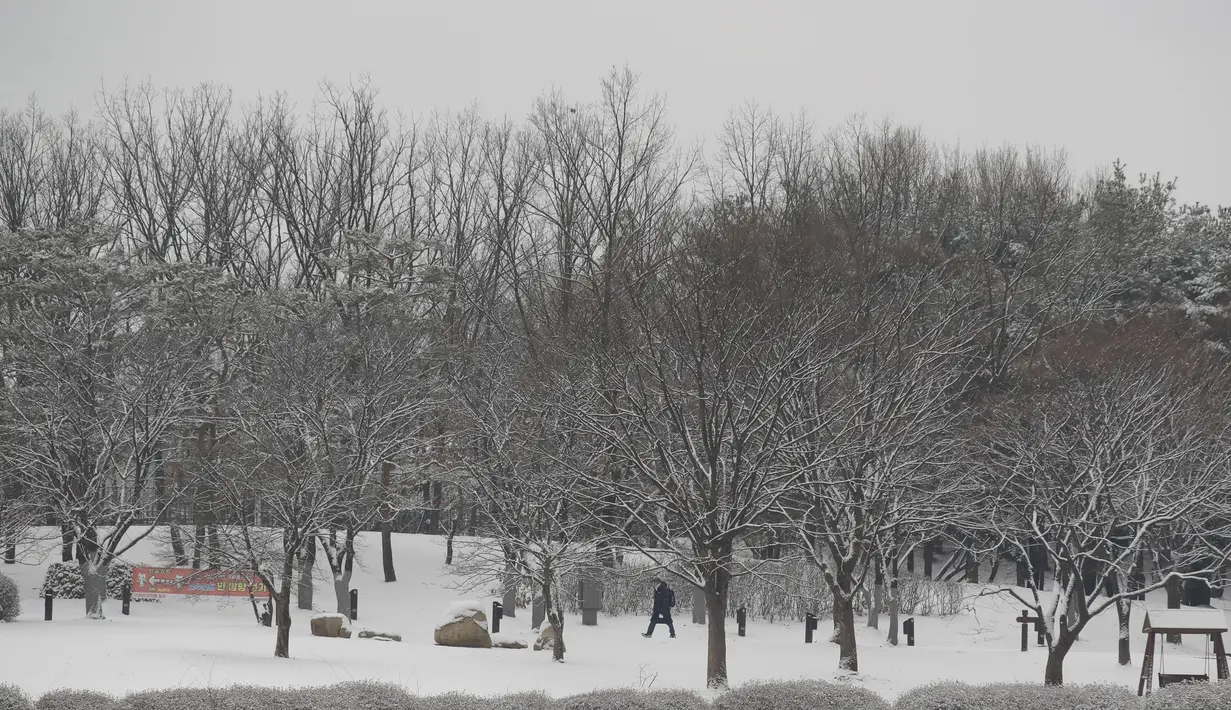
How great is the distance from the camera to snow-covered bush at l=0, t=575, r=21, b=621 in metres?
18.9

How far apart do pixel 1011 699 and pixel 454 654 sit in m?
9.47

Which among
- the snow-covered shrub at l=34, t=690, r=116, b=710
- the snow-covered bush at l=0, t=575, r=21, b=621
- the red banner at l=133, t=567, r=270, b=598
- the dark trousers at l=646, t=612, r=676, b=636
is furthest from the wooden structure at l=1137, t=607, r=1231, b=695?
the snow-covered bush at l=0, t=575, r=21, b=621

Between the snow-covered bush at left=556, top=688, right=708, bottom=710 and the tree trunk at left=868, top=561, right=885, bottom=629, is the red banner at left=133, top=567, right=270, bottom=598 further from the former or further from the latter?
the snow-covered bush at left=556, top=688, right=708, bottom=710

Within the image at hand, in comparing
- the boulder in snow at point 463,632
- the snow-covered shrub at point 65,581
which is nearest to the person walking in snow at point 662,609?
the boulder in snow at point 463,632

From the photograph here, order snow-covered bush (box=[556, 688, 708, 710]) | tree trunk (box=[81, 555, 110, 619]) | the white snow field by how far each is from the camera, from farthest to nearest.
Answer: tree trunk (box=[81, 555, 110, 619]), the white snow field, snow-covered bush (box=[556, 688, 708, 710])

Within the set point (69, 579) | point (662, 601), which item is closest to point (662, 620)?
point (662, 601)

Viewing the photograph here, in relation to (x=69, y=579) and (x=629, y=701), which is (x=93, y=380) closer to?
(x=69, y=579)

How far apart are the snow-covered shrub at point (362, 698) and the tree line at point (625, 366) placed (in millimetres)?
3868

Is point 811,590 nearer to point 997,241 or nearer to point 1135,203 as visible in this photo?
point 997,241

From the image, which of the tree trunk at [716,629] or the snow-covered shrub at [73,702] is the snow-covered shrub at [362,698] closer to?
the snow-covered shrub at [73,702]

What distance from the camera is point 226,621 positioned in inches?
872

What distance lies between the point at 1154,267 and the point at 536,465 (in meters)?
21.7

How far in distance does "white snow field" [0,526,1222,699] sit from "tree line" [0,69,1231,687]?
3.22ft

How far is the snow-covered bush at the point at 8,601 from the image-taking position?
62.1ft
